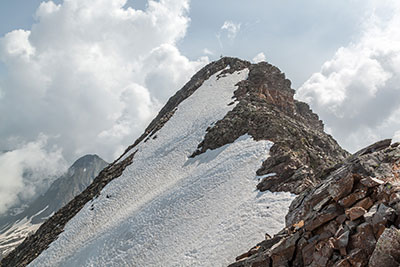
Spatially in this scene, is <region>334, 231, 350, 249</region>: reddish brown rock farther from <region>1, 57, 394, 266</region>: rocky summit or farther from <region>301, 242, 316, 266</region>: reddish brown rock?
<region>301, 242, 316, 266</region>: reddish brown rock

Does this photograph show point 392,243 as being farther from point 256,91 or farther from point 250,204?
point 256,91

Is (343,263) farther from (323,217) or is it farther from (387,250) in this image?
(323,217)

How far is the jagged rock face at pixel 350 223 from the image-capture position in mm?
12102

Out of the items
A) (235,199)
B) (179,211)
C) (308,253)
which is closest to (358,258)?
(308,253)

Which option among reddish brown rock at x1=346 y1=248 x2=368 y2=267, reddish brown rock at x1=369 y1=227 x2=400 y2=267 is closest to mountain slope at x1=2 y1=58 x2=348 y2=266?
reddish brown rock at x1=346 y1=248 x2=368 y2=267

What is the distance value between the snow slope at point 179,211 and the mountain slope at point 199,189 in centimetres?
11

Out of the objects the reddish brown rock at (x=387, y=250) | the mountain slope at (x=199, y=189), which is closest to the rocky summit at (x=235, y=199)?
the reddish brown rock at (x=387, y=250)

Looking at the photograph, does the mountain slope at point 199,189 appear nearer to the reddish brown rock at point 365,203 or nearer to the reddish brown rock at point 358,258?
the reddish brown rock at point 365,203

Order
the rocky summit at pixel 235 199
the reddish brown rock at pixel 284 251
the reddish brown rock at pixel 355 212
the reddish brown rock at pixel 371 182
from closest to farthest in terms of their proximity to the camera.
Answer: the reddish brown rock at pixel 355 212, the rocky summit at pixel 235 199, the reddish brown rock at pixel 371 182, the reddish brown rock at pixel 284 251

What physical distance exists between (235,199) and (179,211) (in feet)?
20.2

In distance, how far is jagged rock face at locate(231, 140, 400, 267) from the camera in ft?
39.7

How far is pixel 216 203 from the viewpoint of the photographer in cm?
2917

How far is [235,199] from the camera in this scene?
28234 mm

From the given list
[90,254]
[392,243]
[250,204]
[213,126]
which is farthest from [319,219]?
[213,126]
